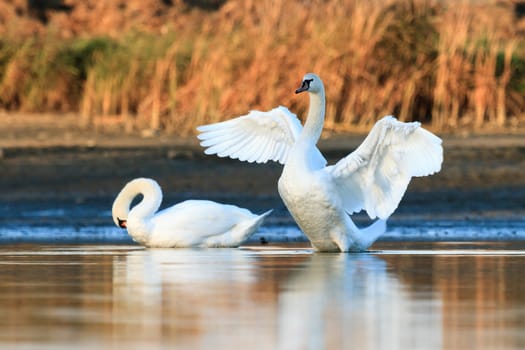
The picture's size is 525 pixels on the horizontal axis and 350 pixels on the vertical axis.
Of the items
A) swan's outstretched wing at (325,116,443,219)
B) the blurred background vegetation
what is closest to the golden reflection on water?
swan's outstretched wing at (325,116,443,219)

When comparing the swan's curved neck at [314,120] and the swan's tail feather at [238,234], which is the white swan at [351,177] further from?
the swan's tail feather at [238,234]

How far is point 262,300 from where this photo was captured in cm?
855

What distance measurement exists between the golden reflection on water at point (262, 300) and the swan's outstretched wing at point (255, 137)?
5.72 feet

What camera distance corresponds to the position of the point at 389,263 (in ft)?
36.7

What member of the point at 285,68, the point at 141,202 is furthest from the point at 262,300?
the point at 285,68

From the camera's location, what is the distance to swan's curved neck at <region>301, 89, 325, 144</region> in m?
12.7

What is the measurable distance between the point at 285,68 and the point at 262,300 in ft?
45.1

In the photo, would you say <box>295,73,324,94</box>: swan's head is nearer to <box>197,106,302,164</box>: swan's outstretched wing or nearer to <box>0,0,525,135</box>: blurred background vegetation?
<box>197,106,302,164</box>: swan's outstretched wing

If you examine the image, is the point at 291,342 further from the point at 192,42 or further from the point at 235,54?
the point at 192,42

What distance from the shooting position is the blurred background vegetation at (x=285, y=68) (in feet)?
72.3

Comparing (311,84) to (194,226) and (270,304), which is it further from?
(270,304)

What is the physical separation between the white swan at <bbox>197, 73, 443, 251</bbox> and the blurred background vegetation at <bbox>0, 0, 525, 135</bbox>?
29.0ft

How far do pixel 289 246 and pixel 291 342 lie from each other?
262 inches

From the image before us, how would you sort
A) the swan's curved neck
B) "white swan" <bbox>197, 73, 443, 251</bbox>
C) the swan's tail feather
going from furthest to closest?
the swan's tail feather, the swan's curved neck, "white swan" <bbox>197, 73, 443, 251</bbox>
